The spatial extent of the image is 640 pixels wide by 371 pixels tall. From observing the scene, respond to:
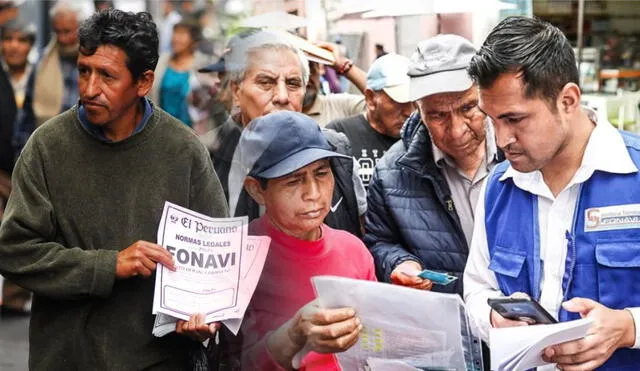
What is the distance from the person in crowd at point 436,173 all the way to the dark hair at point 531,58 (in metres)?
0.63

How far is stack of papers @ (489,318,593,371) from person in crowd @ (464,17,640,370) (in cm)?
6

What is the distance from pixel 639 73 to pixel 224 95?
3984 mm

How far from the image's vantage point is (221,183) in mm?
3012

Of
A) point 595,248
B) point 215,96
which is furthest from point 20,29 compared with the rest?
point 595,248

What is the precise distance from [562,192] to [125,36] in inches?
51.1

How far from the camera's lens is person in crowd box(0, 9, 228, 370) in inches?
109

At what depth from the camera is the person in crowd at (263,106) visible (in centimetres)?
291

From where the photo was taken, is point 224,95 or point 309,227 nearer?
point 309,227

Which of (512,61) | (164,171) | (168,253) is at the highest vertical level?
(512,61)

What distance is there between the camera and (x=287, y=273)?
272 centimetres

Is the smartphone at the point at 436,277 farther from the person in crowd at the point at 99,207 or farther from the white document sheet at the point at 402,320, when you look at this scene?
the person in crowd at the point at 99,207

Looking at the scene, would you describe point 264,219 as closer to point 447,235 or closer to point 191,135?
point 191,135

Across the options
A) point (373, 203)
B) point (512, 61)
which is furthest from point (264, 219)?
point (512, 61)

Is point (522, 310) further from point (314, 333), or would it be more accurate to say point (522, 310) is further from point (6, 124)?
point (6, 124)
